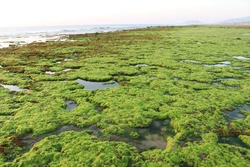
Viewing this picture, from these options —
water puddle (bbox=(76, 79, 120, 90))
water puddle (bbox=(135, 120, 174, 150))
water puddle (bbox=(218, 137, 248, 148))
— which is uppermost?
water puddle (bbox=(76, 79, 120, 90))

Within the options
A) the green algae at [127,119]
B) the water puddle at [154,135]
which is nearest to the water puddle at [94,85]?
the green algae at [127,119]

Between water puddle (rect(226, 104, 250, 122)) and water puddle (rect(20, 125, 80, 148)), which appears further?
water puddle (rect(226, 104, 250, 122))

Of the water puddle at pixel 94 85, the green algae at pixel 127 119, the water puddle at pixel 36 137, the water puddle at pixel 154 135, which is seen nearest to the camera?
the green algae at pixel 127 119

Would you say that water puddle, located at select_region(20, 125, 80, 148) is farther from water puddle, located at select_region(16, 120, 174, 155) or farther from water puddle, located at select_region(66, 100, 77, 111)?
water puddle, located at select_region(66, 100, 77, 111)

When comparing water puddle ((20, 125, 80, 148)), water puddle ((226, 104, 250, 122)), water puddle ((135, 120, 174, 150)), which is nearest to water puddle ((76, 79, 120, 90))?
water puddle ((20, 125, 80, 148))

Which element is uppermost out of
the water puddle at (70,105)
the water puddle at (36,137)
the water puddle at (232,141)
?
the water puddle at (70,105)

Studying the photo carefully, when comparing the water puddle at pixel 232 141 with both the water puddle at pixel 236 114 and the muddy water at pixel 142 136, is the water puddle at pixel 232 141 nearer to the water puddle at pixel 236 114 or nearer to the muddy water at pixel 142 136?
the water puddle at pixel 236 114

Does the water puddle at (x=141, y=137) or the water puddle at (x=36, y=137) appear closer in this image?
the water puddle at (x=141, y=137)

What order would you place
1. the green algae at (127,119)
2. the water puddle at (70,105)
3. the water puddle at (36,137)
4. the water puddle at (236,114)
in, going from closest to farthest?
A: the green algae at (127,119)
the water puddle at (36,137)
the water puddle at (236,114)
the water puddle at (70,105)

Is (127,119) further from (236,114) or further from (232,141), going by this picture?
(236,114)

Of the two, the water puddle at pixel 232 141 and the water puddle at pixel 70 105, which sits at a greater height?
the water puddle at pixel 70 105

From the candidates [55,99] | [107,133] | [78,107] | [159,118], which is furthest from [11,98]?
[159,118]

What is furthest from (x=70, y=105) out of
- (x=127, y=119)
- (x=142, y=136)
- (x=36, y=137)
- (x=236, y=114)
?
(x=236, y=114)
